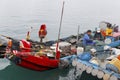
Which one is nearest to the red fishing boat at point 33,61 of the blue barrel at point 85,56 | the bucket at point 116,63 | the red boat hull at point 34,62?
the red boat hull at point 34,62

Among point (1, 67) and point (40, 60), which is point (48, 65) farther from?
point (1, 67)

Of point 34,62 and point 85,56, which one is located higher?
point 85,56

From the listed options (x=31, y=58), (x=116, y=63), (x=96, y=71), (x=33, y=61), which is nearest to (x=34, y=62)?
(x=33, y=61)

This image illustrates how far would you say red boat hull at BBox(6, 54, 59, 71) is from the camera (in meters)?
13.9

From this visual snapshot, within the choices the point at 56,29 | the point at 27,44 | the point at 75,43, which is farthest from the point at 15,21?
the point at 27,44

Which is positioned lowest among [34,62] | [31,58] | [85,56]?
[34,62]

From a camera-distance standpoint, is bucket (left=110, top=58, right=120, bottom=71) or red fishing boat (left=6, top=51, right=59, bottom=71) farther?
red fishing boat (left=6, top=51, right=59, bottom=71)

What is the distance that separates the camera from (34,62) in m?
14.1

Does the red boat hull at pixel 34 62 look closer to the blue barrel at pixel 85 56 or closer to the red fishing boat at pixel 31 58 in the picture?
the red fishing boat at pixel 31 58

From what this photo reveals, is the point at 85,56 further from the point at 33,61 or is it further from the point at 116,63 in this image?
the point at 33,61

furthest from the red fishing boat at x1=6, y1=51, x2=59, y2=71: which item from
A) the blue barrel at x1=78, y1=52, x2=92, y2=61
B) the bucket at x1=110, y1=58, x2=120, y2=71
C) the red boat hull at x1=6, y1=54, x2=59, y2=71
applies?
the bucket at x1=110, y1=58, x2=120, y2=71

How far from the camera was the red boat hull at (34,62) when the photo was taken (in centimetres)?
1386

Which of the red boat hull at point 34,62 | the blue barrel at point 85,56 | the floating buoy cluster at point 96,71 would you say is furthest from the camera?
the red boat hull at point 34,62

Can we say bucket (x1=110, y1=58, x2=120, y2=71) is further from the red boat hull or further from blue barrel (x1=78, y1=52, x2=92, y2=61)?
the red boat hull
